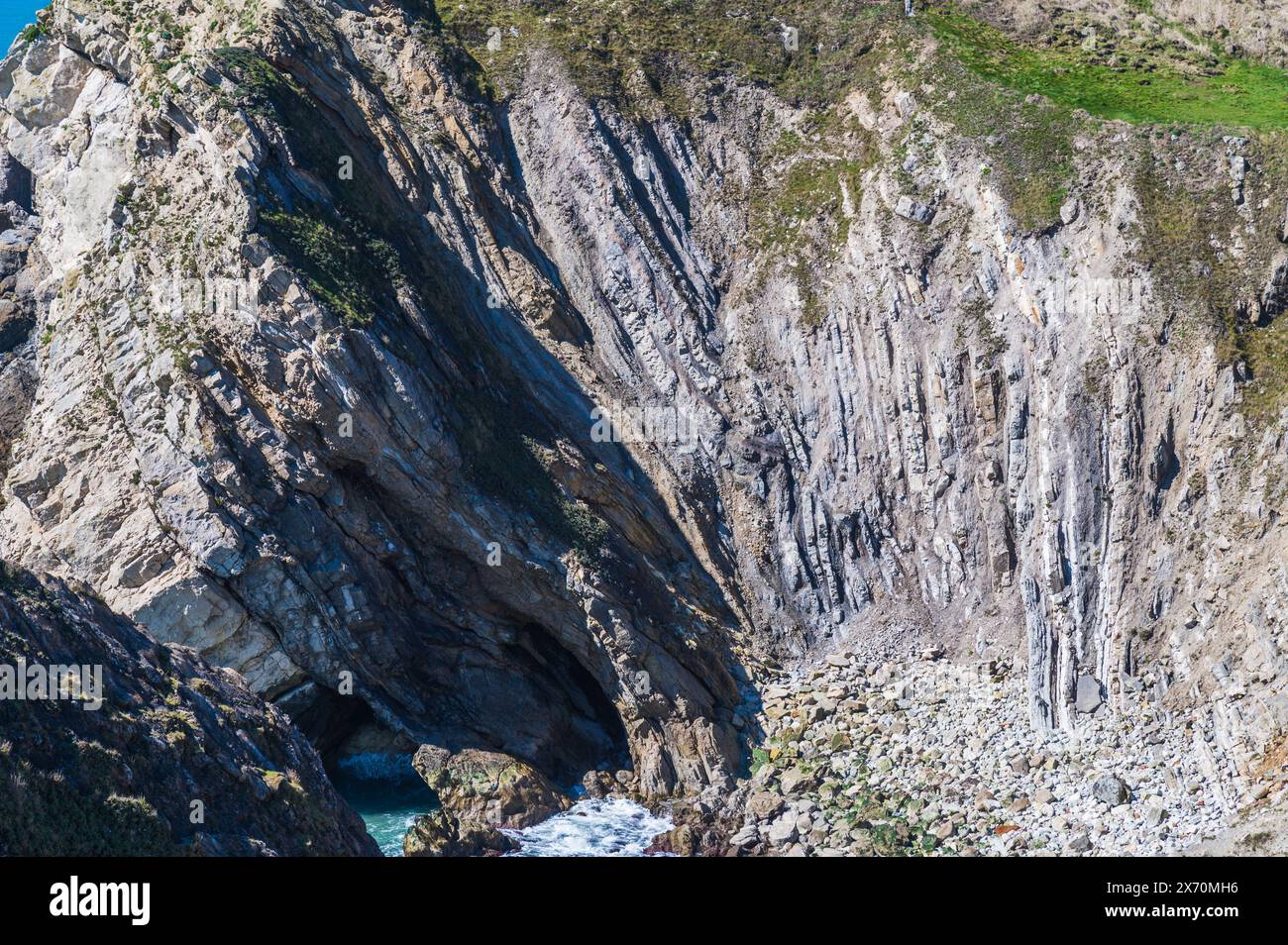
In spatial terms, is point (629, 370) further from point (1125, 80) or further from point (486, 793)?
point (1125, 80)

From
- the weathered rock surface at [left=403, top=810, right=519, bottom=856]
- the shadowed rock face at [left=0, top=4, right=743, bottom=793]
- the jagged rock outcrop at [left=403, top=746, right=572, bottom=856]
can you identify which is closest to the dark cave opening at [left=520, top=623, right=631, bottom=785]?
the shadowed rock face at [left=0, top=4, right=743, bottom=793]

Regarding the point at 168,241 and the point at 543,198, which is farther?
the point at 543,198

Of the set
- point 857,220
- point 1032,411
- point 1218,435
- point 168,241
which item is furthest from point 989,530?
point 168,241

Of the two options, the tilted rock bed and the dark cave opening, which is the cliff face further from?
the tilted rock bed

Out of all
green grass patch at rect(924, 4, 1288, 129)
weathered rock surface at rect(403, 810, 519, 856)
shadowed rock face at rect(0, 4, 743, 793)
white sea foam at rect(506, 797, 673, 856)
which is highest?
green grass patch at rect(924, 4, 1288, 129)

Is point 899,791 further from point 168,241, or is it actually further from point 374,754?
point 168,241

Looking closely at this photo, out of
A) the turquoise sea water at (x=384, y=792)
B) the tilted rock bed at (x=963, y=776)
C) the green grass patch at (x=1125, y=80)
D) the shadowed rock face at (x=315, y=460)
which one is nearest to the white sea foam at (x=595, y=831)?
the shadowed rock face at (x=315, y=460)
